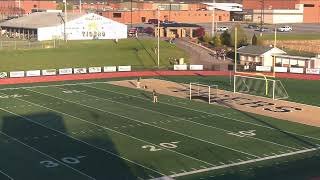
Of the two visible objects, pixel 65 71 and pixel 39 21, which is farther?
pixel 39 21

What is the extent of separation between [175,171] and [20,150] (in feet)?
27.2

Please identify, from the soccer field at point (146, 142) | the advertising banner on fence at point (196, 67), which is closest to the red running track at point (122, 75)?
the advertising banner on fence at point (196, 67)

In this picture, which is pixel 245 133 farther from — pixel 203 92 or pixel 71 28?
pixel 71 28

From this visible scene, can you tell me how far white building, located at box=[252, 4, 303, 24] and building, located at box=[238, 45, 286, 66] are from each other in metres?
75.8

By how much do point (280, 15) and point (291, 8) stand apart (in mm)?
8393

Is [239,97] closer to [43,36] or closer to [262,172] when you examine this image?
[262,172]

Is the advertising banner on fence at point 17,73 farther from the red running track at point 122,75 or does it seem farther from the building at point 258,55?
the building at point 258,55

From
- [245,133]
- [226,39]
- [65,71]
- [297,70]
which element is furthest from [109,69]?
[245,133]

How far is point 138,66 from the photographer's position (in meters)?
64.9

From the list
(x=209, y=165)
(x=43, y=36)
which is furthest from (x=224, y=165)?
(x=43, y=36)

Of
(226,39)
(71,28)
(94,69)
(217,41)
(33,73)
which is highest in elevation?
(71,28)

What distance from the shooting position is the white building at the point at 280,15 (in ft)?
452

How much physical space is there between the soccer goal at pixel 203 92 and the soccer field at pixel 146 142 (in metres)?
1.56

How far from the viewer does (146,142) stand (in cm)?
2806
